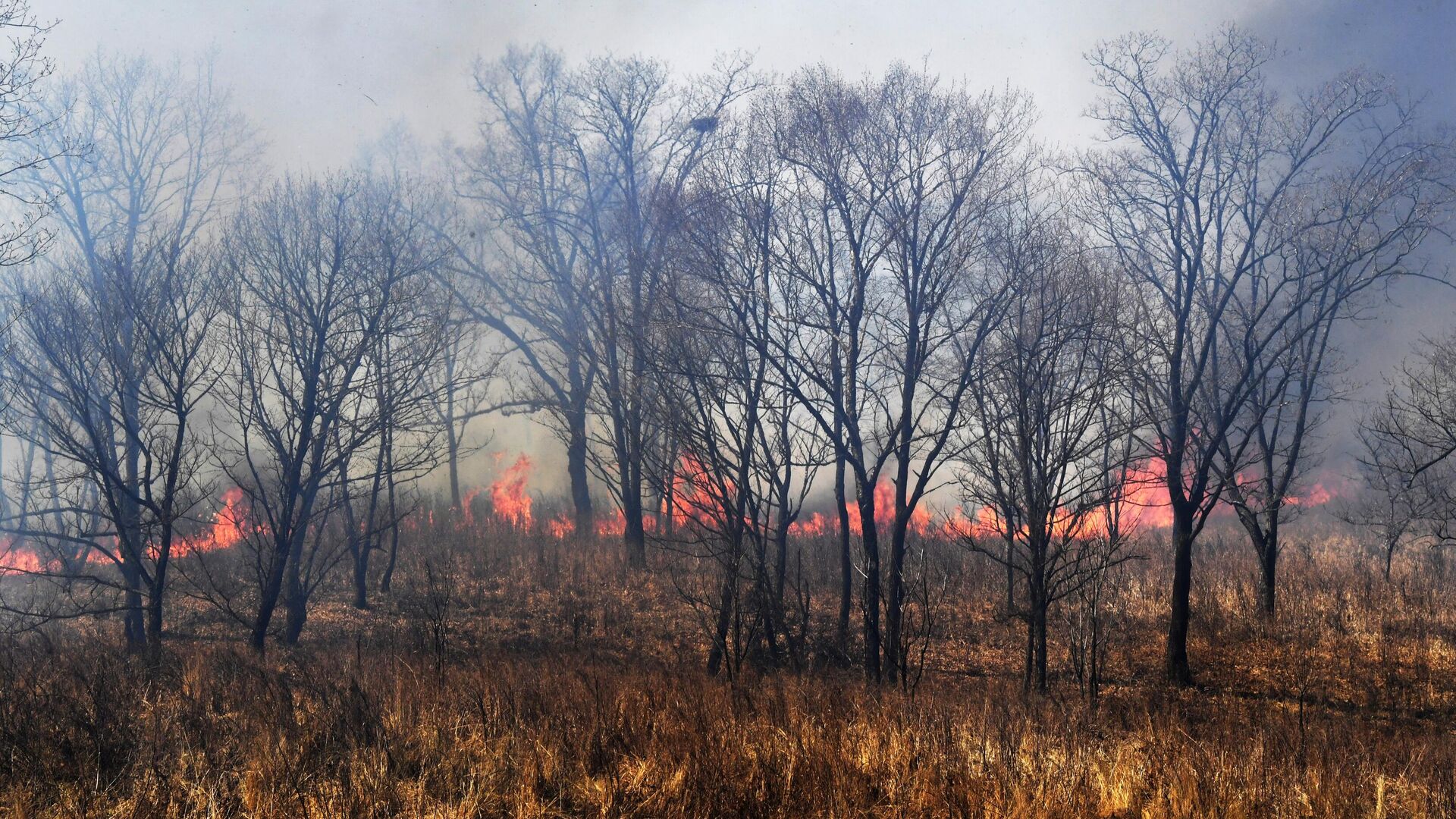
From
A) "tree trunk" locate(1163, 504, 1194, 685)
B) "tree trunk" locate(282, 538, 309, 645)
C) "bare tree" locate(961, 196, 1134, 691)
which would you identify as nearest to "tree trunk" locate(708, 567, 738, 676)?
"bare tree" locate(961, 196, 1134, 691)

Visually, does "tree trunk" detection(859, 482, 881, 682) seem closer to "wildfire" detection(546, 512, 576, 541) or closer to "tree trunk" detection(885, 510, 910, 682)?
"tree trunk" detection(885, 510, 910, 682)

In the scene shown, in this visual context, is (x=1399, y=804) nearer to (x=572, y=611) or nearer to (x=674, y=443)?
(x=674, y=443)

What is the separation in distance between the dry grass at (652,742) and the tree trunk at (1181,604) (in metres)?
0.46

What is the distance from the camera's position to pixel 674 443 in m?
12.1

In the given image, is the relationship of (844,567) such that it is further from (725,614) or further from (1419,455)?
(1419,455)

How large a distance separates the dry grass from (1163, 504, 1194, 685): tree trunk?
0.46m

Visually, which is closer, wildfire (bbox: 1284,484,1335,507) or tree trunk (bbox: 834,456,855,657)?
tree trunk (bbox: 834,456,855,657)

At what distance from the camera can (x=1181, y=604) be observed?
39.4 ft

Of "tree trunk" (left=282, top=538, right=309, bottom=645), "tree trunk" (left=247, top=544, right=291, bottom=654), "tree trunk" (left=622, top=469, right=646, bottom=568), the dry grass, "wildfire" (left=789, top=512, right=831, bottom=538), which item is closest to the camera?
the dry grass

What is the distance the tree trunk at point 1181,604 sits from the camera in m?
11.9

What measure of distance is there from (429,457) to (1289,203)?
13466 millimetres

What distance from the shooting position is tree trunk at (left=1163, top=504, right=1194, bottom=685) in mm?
11898

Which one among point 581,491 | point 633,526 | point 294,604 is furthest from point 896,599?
point 581,491

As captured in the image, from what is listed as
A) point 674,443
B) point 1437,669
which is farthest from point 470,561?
point 1437,669
